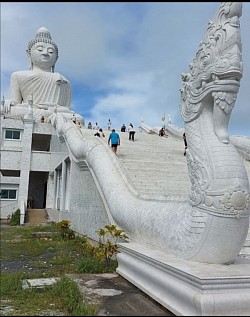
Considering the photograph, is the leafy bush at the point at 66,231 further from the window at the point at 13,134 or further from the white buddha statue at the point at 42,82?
the white buddha statue at the point at 42,82

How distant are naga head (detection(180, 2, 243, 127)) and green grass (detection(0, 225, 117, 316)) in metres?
2.78

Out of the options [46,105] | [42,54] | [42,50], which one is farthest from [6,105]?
[42,50]

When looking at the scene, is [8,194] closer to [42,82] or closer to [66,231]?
[66,231]

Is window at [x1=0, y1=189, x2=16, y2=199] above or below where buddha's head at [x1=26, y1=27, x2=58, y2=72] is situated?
below

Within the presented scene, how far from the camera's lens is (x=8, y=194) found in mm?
20750

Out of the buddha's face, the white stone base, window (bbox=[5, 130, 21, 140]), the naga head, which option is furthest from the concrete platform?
the buddha's face

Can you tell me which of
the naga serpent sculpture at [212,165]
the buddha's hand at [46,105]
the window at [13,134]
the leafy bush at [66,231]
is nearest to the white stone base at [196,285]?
the naga serpent sculpture at [212,165]

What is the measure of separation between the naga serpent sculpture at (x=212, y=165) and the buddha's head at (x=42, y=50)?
25.2 metres

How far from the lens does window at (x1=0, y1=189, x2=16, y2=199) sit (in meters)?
20.6

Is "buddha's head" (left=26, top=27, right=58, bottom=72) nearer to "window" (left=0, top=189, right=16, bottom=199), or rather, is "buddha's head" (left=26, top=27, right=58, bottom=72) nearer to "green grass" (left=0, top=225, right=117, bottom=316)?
"window" (left=0, top=189, right=16, bottom=199)

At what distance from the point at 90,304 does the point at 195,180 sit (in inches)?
75.6

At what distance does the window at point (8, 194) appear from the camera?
2061 centimetres

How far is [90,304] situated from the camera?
13.2 ft

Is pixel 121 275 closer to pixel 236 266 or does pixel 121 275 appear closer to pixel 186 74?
pixel 236 266
